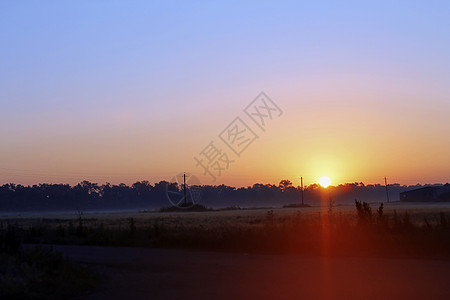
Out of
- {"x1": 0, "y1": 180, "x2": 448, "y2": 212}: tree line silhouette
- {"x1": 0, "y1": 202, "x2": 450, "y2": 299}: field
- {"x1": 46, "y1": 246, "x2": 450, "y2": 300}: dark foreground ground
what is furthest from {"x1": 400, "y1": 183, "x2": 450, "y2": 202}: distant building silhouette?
{"x1": 46, "y1": 246, "x2": 450, "y2": 300}: dark foreground ground

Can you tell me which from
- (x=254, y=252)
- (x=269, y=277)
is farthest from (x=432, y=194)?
(x=269, y=277)

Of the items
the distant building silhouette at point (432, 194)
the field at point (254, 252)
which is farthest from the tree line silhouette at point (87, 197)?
the field at point (254, 252)

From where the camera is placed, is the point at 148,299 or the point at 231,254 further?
the point at 231,254

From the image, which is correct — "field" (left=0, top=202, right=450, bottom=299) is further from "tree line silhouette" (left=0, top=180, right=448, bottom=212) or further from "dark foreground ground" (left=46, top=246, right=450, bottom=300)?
"tree line silhouette" (left=0, top=180, right=448, bottom=212)

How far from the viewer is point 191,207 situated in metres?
108

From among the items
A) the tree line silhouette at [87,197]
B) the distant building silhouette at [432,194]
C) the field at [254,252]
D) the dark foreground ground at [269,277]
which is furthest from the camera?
the tree line silhouette at [87,197]

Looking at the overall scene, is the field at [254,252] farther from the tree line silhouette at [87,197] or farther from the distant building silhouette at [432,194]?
the tree line silhouette at [87,197]

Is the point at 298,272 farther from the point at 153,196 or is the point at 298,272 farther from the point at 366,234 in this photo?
the point at 153,196

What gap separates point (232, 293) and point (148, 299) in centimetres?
187

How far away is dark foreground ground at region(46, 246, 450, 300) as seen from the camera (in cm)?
1134

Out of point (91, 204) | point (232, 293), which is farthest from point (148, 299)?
point (91, 204)

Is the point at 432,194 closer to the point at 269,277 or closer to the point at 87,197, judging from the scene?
the point at 269,277

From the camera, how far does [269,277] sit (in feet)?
45.7

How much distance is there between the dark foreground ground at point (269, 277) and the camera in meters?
11.3
